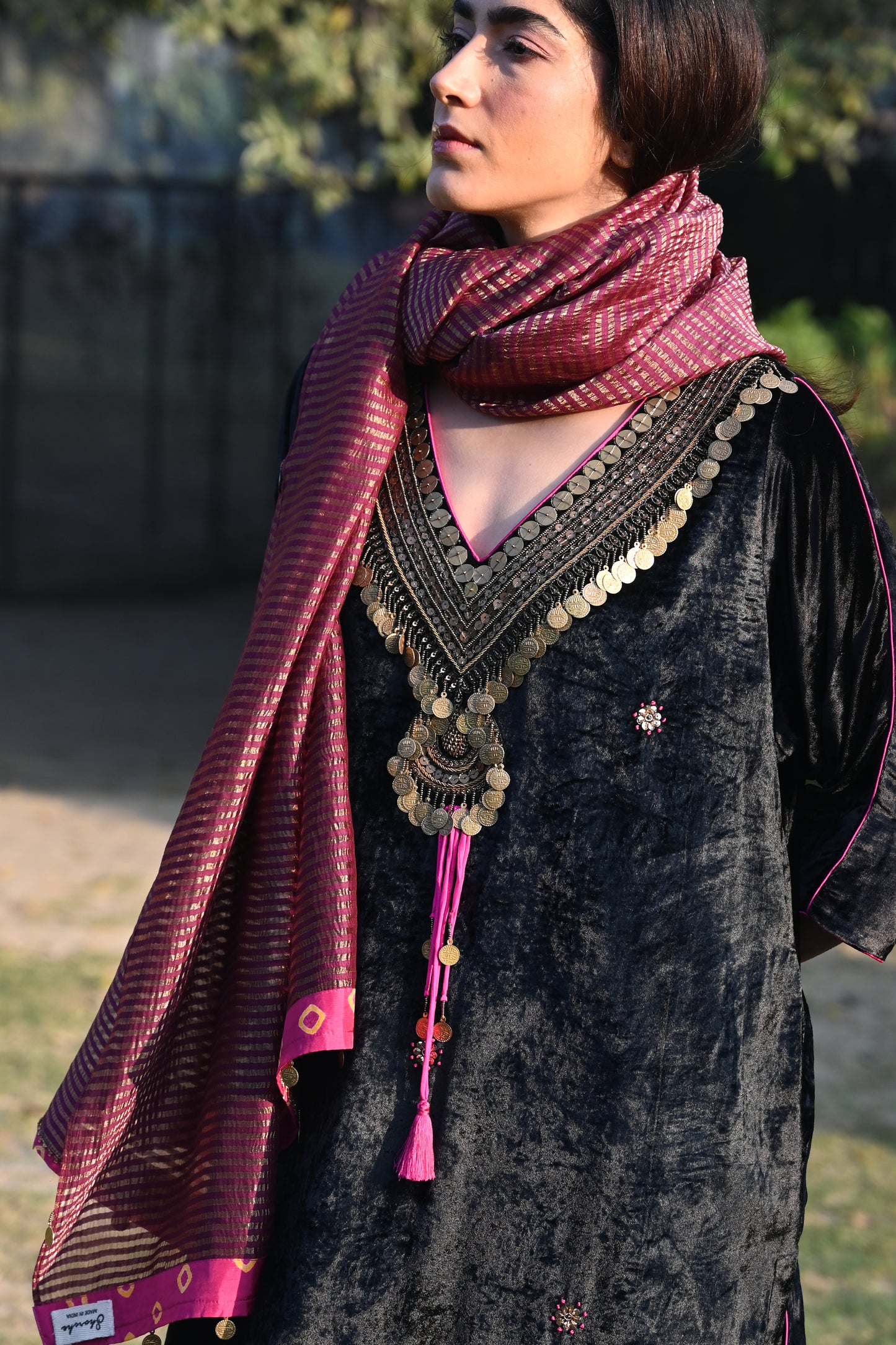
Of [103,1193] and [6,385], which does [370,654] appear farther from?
[6,385]

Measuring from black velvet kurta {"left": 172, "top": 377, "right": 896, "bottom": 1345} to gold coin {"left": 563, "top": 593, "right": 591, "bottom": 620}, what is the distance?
0.07ft

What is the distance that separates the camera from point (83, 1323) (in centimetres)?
194

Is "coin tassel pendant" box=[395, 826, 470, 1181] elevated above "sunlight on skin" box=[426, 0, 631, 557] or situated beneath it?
situated beneath

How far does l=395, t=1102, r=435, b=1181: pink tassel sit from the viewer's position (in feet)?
5.64

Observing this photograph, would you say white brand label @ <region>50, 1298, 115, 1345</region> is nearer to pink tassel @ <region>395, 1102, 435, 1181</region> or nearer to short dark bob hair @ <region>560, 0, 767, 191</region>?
pink tassel @ <region>395, 1102, 435, 1181</region>

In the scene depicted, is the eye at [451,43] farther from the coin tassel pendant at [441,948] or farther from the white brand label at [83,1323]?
the white brand label at [83,1323]

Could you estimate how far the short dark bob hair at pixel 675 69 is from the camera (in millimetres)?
1735

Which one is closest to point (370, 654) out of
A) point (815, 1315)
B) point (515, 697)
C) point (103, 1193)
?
point (515, 697)

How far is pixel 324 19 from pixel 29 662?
4113 millimetres

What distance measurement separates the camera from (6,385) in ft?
37.6

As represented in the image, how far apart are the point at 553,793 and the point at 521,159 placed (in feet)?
2.17

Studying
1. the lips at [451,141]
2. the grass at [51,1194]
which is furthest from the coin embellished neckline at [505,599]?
the grass at [51,1194]

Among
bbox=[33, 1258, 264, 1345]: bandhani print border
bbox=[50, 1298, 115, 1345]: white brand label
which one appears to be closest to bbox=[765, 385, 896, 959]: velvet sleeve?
bbox=[33, 1258, 264, 1345]: bandhani print border

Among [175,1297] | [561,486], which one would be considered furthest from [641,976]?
[175,1297]
